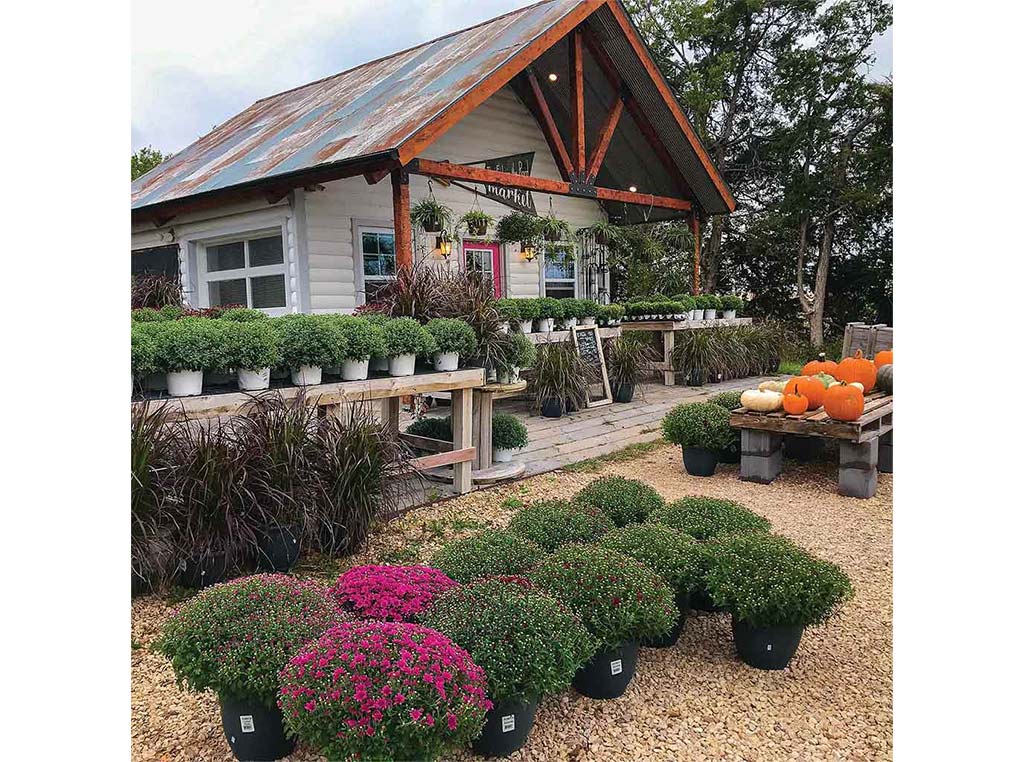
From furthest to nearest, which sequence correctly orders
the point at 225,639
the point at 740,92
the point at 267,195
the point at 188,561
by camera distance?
A: the point at 740,92 < the point at 267,195 < the point at 188,561 < the point at 225,639

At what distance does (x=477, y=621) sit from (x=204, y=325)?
252 centimetres

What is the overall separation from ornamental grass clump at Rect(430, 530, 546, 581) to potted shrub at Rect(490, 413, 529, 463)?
112 inches

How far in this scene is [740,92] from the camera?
17.4 m

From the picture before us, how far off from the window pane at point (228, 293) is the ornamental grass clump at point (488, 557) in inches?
316

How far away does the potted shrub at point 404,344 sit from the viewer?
4.52 m

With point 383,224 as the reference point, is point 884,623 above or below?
below

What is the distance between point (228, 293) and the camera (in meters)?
10.2

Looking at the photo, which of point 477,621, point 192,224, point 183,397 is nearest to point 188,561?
point 183,397

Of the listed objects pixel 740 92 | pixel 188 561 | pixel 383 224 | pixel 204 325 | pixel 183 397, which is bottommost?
pixel 188 561

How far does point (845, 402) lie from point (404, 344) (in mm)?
3130

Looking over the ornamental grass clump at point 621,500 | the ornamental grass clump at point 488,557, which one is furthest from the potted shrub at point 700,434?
the ornamental grass clump at point 488,557

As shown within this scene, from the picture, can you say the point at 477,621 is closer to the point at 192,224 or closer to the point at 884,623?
the point at 884,623

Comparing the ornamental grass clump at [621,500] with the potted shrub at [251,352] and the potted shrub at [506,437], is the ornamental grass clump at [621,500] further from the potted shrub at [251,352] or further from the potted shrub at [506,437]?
the potted shrub at [506,437]

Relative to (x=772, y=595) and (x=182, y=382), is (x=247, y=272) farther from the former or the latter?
(x=772, y=595)
